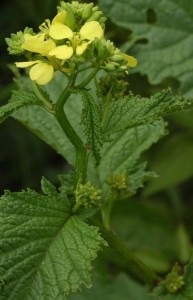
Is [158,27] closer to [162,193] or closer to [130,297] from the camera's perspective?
[162,193]

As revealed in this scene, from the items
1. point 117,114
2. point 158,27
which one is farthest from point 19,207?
point 158,27

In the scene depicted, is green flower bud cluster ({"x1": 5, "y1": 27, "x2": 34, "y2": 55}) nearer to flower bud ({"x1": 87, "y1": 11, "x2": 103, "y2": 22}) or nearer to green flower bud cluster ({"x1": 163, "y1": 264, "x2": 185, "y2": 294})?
flower bud ({"x1": 87, "y1": 11, "x2": 103, "y2": 22})

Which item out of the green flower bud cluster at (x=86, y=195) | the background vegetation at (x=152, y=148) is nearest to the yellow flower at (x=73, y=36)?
the green flower bud cluster at (x=86, y=195)

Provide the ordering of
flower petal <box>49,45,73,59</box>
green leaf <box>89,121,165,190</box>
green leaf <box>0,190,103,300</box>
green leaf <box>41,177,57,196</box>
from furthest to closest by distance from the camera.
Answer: green leaf <box>89,121,165,190</box> → green leaf <box>41,177,57,196</box> → green leaf <box>0,190,103,300</box> → flower petal <box>49,45,73,59</box>

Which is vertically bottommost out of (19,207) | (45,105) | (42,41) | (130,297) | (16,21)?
(130,297)

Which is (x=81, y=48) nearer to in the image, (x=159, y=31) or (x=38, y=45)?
(x=38, y=45)

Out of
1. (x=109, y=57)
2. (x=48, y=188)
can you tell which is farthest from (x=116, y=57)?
(x=48, y=188)

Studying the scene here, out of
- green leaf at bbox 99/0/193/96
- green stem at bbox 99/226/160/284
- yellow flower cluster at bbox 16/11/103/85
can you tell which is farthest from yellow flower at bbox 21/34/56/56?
green leaf at bbox 99/0/193/96
